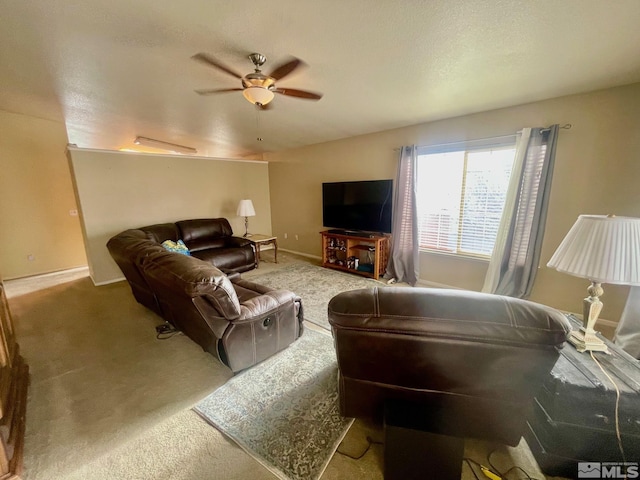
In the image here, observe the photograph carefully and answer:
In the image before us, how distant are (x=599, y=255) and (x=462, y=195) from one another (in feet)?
7.52

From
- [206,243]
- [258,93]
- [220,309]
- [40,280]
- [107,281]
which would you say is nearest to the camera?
[220,309]

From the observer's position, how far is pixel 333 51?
1863 millimetres

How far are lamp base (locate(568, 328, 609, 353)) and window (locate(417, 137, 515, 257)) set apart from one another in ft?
6.60

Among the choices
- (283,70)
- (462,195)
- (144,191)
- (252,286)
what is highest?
(283,70)

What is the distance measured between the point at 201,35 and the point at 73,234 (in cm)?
508

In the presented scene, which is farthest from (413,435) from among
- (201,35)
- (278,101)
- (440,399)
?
(278,101)

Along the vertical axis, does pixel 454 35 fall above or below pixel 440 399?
above

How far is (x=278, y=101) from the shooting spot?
9.66 feet

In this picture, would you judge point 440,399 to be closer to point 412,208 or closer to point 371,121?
point 412,208

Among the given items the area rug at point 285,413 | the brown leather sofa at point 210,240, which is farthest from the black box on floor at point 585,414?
the brown leather sofa at point 210,240

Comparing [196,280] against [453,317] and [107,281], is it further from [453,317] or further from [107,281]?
[107,281]

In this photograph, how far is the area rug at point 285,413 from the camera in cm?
129

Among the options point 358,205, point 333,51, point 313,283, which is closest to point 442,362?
point 333,51

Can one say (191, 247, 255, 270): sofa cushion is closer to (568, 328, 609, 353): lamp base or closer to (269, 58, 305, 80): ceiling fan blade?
(269, 58, 305, 80): ceiling fan blade
